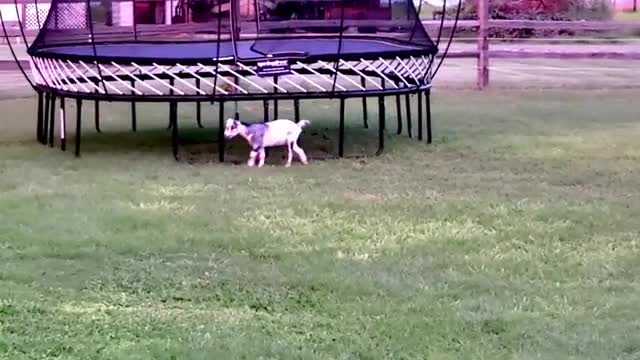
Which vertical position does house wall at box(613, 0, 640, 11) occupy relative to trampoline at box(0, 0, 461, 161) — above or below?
above

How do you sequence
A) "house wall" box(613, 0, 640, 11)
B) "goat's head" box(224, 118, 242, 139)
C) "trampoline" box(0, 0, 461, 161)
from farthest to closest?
"house wall" box(613, 0, 640, 11) → "trampoline" box(0, 0, 461, 161) → "goat's head" box(224, 118, 242, 139)

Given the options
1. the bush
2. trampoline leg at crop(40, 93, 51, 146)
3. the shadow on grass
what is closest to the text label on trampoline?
the shadow on grass

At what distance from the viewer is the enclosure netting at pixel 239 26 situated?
6.80 meters

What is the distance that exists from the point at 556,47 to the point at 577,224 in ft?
40.4

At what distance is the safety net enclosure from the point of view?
20.0 ft

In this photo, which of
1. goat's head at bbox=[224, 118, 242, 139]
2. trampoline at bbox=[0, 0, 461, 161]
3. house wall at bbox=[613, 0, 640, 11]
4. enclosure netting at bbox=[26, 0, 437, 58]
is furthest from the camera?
house wall at bbox=[613, 0, 640, 11]

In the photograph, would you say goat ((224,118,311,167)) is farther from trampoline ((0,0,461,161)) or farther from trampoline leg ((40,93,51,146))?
trampoline leg ((40,93,51,146))

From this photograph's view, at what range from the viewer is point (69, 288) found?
339 cm

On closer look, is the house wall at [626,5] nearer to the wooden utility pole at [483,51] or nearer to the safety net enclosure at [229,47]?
the wooden utility pole at [483,51]

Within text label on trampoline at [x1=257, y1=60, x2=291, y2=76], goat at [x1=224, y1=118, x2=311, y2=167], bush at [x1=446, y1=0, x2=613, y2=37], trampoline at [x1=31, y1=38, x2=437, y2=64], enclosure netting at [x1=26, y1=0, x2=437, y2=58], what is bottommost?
goat at [x1=224, y1=118, x2=311, y2=167]

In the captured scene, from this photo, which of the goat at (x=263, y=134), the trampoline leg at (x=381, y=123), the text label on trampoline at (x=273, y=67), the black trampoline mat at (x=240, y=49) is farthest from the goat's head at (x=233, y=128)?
the trampoline leg at (x=381, y=123)

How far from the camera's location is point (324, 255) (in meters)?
3.81

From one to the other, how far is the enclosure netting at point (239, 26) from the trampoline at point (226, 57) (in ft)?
0.03

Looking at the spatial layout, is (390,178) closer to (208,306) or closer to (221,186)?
(221,186)
